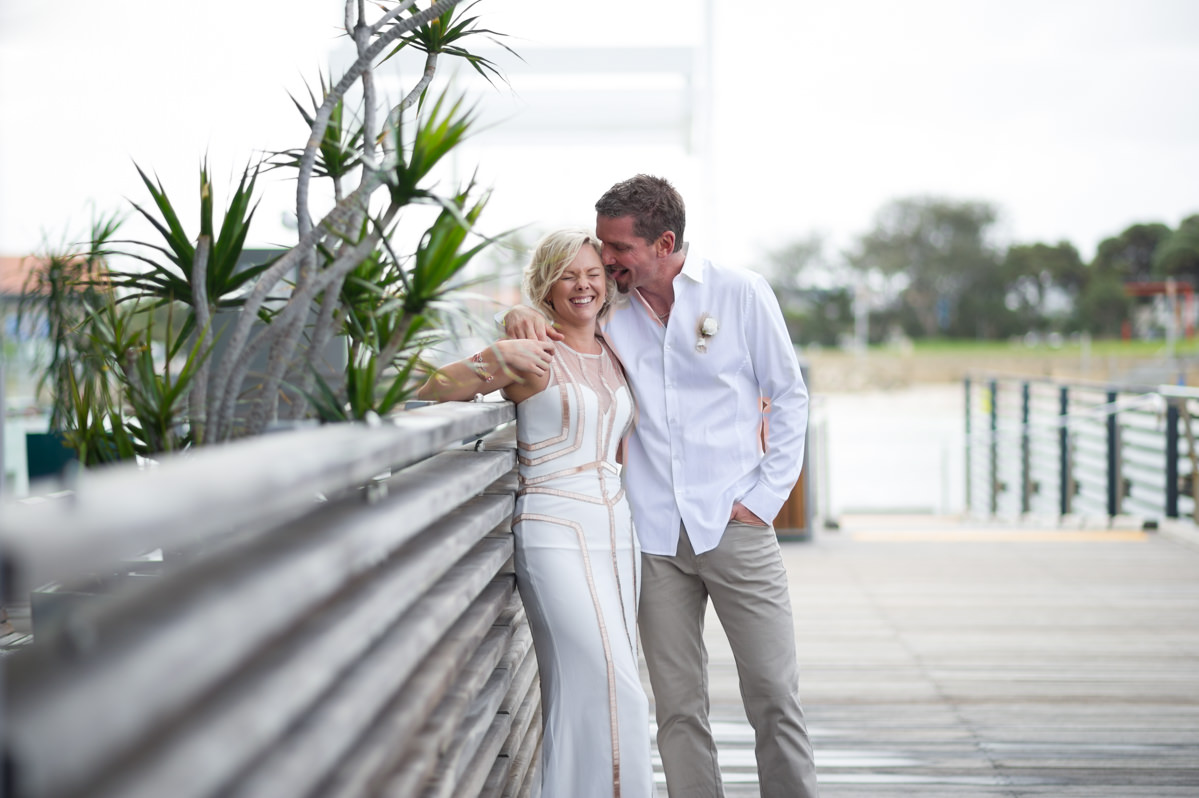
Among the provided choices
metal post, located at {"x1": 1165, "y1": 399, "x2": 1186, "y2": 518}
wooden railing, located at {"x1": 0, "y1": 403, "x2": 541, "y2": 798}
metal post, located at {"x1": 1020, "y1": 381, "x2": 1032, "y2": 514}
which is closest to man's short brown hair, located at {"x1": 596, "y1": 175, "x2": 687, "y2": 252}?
wooden railing, located at {"x1": 0, "y1": 403, "x2": 541, "y2": 798}

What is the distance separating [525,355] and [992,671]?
8.65ft

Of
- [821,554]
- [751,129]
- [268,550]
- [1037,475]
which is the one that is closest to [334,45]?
[821,554]

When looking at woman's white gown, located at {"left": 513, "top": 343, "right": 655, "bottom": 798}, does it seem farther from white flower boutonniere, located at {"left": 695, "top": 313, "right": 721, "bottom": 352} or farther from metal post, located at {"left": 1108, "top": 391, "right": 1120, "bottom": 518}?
metal post, located at {"left": 1108, "top": 391, "right": 1120, "bottom": 518}

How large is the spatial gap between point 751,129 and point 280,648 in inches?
2151

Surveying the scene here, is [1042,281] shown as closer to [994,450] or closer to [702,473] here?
[994,450]

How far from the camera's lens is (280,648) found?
0.92m

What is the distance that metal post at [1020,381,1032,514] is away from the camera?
10.6m

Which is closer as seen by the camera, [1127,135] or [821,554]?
[821,554]

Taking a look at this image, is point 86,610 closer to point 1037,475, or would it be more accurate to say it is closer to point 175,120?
point 175,120

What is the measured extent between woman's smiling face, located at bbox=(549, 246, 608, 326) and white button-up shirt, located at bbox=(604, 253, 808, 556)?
0.56 ft

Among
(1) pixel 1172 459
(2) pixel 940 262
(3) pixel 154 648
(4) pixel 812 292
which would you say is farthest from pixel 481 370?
(2) pixel 940 262

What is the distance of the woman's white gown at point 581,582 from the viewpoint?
6.87ft

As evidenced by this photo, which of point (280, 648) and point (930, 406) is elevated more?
point (280, 648)

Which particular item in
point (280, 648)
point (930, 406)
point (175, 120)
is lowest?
point (930, 406)
